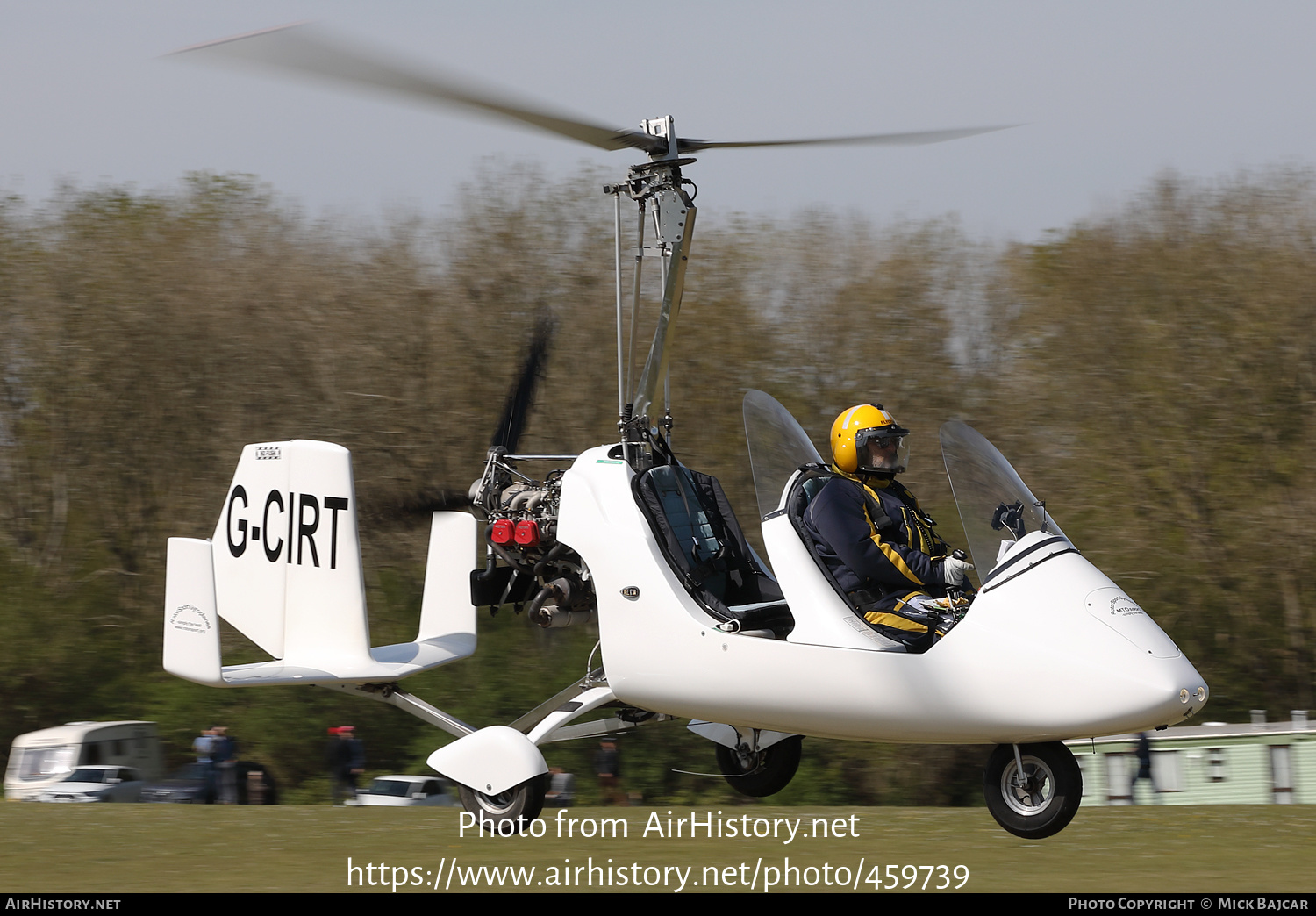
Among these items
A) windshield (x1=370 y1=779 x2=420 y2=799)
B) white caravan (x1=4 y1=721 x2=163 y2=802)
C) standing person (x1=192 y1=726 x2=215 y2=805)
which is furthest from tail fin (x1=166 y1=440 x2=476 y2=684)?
white caravan (x1=4 y1=721 x2=163 y2=802)

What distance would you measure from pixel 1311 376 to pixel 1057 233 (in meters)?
3.77

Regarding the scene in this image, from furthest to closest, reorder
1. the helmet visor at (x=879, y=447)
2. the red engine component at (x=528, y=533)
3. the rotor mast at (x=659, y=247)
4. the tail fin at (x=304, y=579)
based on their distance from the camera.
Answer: the red engine component at (x=528, y=533)
the tail fin at (x=304, y=579)
the rotor mast at (x=659, y=247)
the helmet visor at (x=879, y=447)

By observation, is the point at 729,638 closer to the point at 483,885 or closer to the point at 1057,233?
the point at 483,885

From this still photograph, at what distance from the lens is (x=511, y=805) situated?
6555mm

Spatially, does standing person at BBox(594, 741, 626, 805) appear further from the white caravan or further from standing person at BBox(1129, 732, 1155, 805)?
standing person at BBox(1129, 732, 1155, 805)

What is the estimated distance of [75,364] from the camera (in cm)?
1892

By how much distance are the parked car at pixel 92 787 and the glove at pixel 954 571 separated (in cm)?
1251

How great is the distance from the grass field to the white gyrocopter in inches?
15.3

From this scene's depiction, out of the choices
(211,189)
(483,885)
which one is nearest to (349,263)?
(211,189)

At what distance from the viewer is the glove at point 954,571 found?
5.80 m

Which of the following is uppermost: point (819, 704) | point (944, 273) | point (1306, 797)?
point (944, 273)

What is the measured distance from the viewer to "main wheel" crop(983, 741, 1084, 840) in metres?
→ 5.46

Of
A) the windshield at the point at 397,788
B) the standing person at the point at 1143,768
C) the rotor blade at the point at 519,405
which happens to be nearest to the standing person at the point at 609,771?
the windshield at the point at 397,788

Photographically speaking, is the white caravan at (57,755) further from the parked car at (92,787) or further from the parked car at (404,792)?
the parked car at (404,792)
